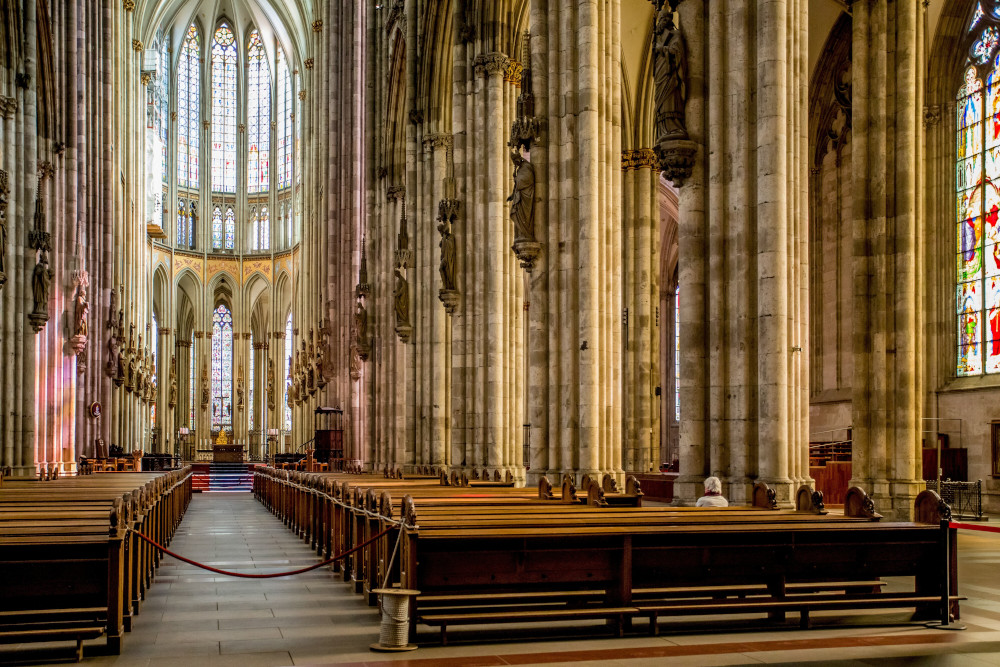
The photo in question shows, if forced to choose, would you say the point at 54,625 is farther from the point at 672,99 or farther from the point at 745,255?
the point at 672,99

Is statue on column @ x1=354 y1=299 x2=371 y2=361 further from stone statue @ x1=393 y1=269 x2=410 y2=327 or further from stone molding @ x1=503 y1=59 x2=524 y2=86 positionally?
stone molding @ x1=503 y1=59 x2=524 y2=86

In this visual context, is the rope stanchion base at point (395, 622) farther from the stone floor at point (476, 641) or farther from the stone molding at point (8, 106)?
the stone molding at point (8, 106)

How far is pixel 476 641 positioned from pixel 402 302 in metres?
22.5

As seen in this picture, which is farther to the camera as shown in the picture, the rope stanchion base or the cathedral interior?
the cathedral interior

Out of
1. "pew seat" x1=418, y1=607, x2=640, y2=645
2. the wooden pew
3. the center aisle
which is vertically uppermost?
the wooden pew

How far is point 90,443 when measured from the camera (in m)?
37.6

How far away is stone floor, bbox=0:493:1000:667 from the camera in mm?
7270

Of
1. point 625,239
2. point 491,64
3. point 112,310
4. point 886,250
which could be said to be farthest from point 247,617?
point 112,310

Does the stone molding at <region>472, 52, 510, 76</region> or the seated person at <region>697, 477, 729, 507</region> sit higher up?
the stone molding at <region>472, 52, 510, 76</region>

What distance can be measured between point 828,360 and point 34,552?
24.5 meters

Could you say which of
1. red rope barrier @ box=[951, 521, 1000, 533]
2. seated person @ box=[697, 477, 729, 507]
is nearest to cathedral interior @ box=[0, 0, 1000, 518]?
seated person @ box=[697, 477, 729, 507]

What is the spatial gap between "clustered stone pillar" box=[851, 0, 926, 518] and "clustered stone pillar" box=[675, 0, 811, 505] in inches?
149

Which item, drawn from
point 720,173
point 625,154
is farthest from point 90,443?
point 720,173

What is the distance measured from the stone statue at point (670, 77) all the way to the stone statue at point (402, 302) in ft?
56.0
